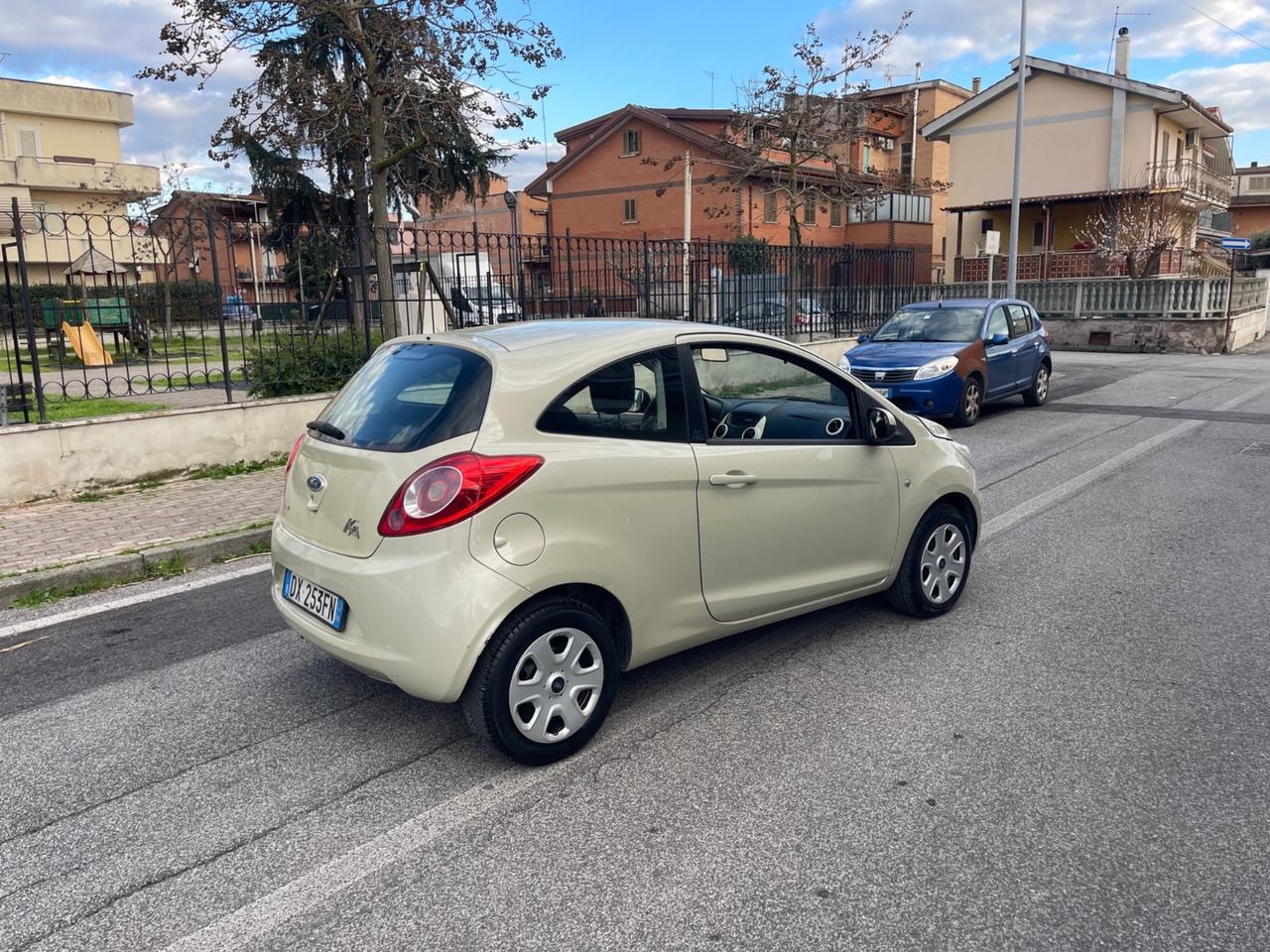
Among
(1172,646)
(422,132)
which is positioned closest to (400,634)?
(1172,646)

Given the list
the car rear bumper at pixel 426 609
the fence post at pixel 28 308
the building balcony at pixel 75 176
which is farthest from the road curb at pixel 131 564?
the building balcony at pixel 75 176

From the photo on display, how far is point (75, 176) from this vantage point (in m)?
45.7

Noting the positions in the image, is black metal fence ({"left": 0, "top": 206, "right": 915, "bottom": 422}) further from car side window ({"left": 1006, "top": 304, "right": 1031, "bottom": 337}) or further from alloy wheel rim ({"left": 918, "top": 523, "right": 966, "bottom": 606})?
alloy wheel rim ({"left": 918, "top": 523, "right": 966, "bottom": 606})

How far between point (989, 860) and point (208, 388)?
9141 millimetres

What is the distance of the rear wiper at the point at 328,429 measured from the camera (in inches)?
152

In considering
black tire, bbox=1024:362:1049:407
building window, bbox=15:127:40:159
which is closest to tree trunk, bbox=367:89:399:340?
black tire, bbox=1024:362:1049:407

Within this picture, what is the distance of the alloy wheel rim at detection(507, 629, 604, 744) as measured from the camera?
3.42 metres

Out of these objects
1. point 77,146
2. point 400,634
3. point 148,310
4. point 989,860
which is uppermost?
point 77,146

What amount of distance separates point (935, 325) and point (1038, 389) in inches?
105

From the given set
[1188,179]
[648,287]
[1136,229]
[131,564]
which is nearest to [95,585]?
[131,564]

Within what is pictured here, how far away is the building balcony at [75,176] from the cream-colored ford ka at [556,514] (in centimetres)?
4629

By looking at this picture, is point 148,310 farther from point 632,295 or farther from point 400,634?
point 400,634

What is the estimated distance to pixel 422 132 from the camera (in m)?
11.0

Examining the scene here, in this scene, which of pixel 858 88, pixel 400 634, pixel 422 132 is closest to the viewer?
pixel 400 634
